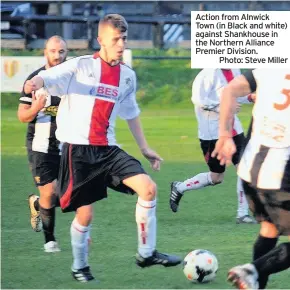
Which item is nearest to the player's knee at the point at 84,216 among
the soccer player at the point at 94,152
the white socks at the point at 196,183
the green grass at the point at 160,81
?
the soccer player at the point at 94,152

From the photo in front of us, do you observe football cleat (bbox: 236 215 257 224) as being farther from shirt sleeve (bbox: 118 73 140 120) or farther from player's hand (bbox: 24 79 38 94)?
player's hand (bbox: 24 79 38 94)

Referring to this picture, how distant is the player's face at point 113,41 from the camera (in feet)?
25.7

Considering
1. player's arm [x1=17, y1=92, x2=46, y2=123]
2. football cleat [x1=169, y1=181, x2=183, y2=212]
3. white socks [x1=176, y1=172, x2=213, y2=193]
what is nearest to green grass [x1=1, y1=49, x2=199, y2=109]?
white socks [x1=176, y1=172, x2=213, y2=193]

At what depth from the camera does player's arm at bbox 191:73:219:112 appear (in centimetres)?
1102

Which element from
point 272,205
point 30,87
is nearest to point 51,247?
point 30,87

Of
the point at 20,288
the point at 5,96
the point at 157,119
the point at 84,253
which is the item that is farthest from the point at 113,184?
the point at 5,96

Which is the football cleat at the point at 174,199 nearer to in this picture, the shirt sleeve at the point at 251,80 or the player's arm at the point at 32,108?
the player's arm at the point at 32,108

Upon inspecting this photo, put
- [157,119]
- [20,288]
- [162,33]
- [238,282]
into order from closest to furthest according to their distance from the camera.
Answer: [238,282] < [20,288] < [157,119] < [162,33]

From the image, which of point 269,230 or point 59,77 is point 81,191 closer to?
point 59,77

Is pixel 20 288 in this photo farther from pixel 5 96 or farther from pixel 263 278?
pixel 5 96

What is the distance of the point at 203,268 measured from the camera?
7652mm

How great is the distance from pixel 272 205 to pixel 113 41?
195 cm

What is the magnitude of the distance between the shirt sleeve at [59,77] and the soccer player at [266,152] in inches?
62.0

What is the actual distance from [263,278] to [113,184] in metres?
1.61
